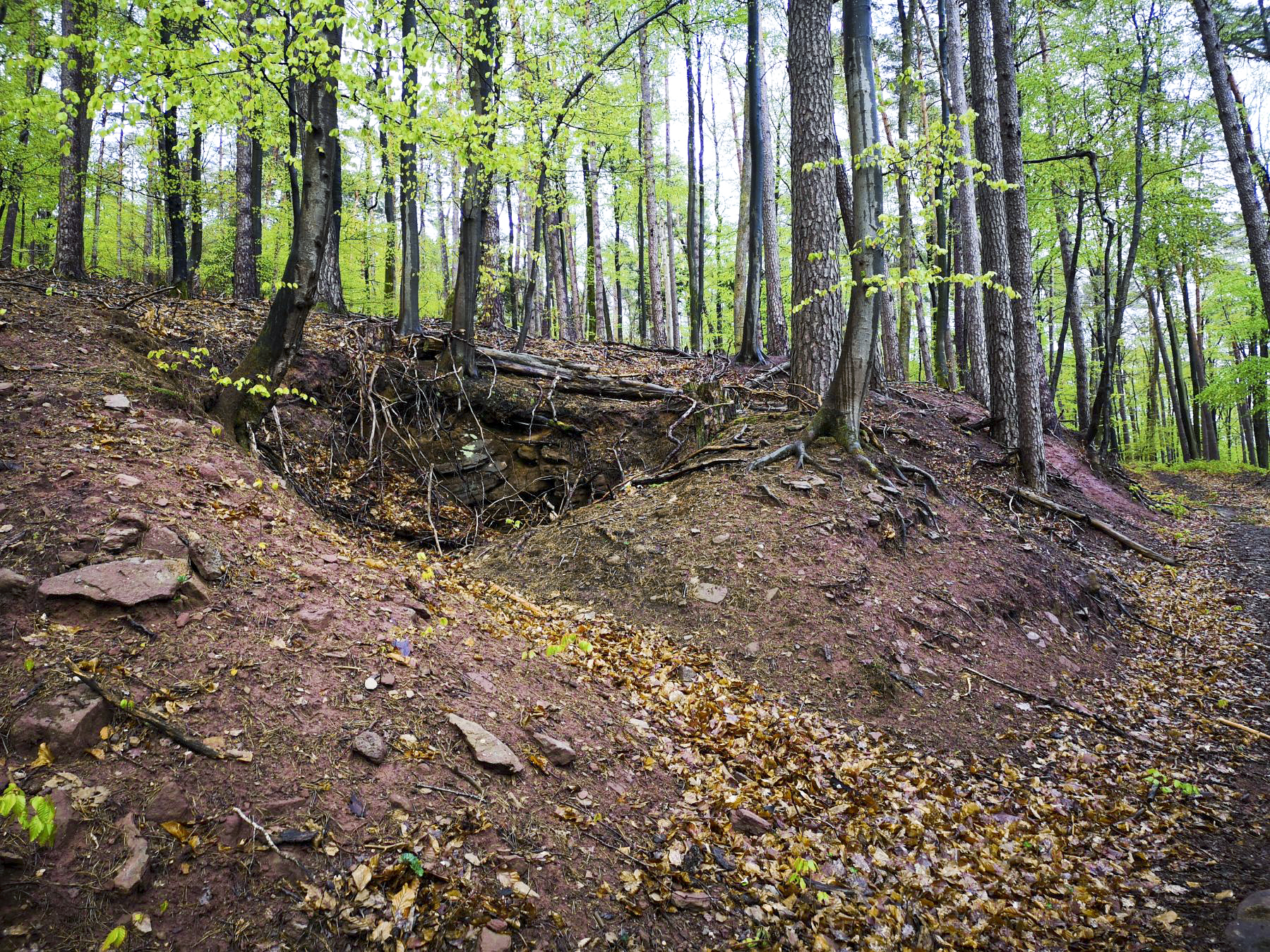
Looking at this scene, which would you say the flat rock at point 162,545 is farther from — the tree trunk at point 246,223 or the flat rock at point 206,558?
the tree trunk at point 246,223

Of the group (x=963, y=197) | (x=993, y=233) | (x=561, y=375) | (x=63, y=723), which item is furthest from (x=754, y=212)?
(x=63, y=723)

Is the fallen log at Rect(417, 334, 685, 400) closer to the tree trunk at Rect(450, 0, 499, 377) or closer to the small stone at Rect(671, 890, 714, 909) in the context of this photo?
the tree trunk at Rect(450, 0, 499, 377)

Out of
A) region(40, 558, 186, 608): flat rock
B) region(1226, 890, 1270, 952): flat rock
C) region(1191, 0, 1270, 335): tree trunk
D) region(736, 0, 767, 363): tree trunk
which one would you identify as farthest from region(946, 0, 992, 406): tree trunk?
region(40, 558, 186, 608): flat rock


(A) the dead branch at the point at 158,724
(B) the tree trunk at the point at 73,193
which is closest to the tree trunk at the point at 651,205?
(B) the tree trunk at the point at 73,193

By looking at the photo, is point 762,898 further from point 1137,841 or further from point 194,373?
point 194,373

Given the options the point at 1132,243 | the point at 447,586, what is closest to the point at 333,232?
the point at 447,586

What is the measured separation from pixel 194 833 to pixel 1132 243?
17.3 metres

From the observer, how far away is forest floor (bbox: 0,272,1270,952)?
8.32 ft

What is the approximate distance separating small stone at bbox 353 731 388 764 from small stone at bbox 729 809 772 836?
196cm

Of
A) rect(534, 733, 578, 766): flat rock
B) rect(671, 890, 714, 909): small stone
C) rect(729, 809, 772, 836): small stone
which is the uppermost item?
rect(534, 733, 578, 766): flat rock

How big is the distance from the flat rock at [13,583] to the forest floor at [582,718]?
0.14 ft

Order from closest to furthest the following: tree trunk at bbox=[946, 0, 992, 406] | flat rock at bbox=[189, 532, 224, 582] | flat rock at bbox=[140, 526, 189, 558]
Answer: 1. flat rock at bbox=[140, 526, 189, 558]
2. flat rock at bbox=[189, 532, 224, 582]
3. tree trunk at bbox=[946, 0, 992, 406]

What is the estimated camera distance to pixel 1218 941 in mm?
2889

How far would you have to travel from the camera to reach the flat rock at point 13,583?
312cm
